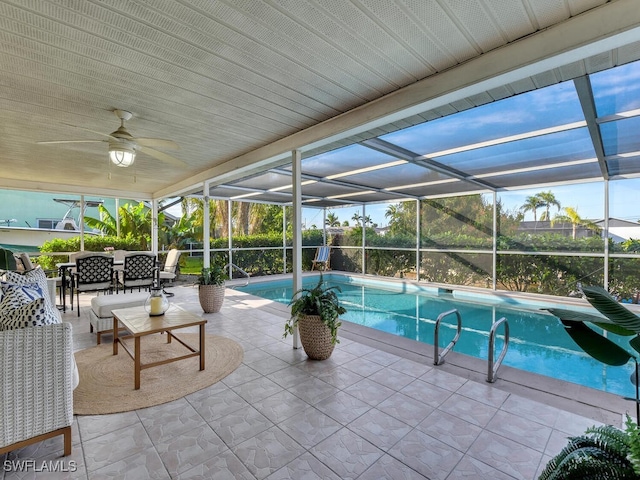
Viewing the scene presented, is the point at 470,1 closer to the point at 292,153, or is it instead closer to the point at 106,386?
the point at 292,153

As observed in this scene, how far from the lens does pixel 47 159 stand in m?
5.54

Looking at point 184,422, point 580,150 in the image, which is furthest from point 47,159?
point 580,150

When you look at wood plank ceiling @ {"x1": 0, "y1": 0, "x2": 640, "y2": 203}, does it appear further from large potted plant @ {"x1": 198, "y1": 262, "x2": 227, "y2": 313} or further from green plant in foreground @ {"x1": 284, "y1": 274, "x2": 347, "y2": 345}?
large potted plant @ {"x1": 198, "y1": 262, "x2": 227, "y2": 313}

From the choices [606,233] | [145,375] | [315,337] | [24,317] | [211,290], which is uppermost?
[606,233]

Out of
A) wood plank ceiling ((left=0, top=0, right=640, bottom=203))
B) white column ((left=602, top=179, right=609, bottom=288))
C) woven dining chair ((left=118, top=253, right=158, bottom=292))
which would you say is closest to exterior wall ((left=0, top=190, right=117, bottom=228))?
woven dining chair ((left=118, top=253, right=158, bottom=292))

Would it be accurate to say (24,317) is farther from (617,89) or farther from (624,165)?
(624,165)

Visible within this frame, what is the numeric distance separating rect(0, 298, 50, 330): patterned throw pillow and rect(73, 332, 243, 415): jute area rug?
1.04 meters

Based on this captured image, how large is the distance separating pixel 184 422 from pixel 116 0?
297cm

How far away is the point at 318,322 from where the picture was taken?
3545mm

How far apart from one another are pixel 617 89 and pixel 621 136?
187 cm

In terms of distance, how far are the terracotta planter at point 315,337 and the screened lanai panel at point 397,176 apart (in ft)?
11.7

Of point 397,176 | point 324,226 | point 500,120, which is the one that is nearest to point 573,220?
point 397,176

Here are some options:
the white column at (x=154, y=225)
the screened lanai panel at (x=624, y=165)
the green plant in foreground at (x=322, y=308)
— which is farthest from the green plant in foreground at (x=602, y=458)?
the white column at (x=154, y=225)

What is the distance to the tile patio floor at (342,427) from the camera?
1.96 metres
